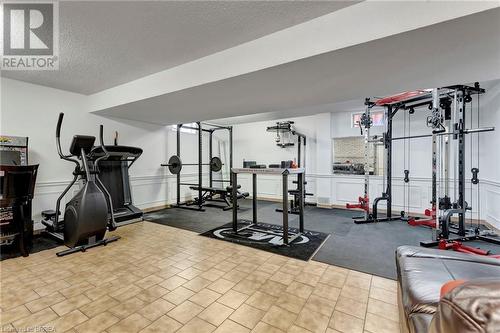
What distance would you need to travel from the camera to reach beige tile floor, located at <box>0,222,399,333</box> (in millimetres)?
1669

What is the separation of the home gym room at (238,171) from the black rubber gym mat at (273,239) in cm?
5

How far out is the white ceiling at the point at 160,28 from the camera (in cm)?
192

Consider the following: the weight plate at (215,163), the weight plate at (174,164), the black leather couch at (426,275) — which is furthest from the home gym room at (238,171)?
the weight plate at (215,163)

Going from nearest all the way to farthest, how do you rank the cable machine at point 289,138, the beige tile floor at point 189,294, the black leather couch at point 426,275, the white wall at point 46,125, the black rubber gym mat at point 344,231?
the black leather couch at point 426,275
the beige tile floor at point 189,294
the black rubber gym mat at point 344,231
the white wall at point 46,125
the cable machine at point 289,138

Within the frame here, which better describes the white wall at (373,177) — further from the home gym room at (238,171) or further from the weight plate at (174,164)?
the weight plate at (174,164)

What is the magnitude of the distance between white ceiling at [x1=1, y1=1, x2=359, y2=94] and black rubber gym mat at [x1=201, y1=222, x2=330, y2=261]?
2.62 meters

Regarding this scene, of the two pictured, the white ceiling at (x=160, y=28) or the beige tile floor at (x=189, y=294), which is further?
the white ceiling at (x=160, y=28)

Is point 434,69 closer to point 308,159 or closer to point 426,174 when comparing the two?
point 426,174

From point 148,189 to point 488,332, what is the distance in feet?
19.5

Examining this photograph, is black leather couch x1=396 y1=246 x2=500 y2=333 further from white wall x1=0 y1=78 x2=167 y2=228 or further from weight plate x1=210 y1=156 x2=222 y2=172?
weight plate x1=210 y1=156 x2=222 y2=172

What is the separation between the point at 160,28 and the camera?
7.30ft

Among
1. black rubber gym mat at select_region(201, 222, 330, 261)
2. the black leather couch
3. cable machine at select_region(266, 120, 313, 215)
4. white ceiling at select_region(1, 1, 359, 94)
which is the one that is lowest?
black rubber gym mat at select_region(201, 222, 330, 261)

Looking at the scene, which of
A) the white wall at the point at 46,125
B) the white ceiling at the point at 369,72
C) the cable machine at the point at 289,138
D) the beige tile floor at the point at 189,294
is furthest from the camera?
the cable machine at the point at 289,138

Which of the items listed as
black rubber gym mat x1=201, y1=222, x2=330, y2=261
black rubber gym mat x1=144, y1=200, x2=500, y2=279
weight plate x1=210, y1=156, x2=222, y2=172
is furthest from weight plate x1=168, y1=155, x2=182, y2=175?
black rubber gym mat x1=201, y1=222, x2=330, y2=261
